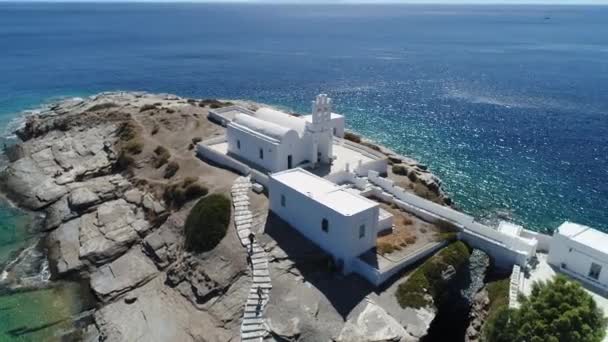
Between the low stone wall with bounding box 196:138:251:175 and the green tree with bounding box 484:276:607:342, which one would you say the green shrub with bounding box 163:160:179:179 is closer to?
Answer: the low stone wall with bounding box 196:138:251:175

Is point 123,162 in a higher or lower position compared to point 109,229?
higher

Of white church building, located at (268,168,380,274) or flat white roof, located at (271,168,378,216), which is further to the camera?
flat white roof, located at (271,168,378,216)

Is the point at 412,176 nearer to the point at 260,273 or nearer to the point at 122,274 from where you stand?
the point at 260,273

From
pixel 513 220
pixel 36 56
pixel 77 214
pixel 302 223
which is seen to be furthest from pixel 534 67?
pixel 36 56

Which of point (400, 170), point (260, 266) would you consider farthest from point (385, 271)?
point (400, 170)

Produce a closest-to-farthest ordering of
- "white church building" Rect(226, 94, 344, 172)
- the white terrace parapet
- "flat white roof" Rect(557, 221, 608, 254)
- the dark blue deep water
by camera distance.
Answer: "flat white roof" Rect(557, 221, 608, 254)
"white church building" Rect(226, 94, 344, 172)
the dark blue deep water
the white terrace parapet

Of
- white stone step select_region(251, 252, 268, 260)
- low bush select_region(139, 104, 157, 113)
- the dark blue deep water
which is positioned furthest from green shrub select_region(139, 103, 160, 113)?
white stone step select_region(251, 252, 268, 260)
